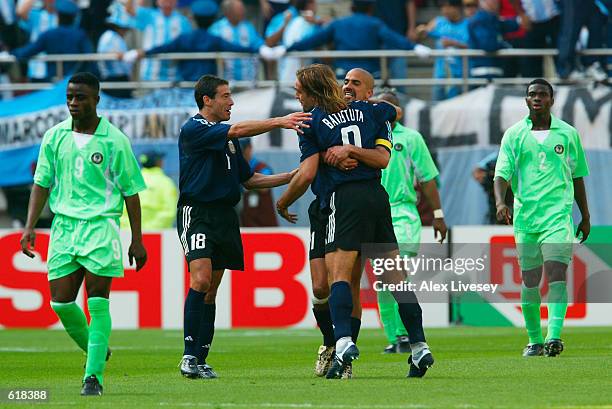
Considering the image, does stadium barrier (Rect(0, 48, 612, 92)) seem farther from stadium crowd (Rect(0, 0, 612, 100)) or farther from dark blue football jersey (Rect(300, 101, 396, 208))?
dark blue football jersey (Rect(300, 101, 396, 208))

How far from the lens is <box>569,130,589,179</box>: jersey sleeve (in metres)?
12.8

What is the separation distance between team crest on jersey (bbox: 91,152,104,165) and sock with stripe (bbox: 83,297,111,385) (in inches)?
36.4

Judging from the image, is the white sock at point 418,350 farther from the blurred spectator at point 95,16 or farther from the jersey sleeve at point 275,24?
the blurred spectator at point 95,16

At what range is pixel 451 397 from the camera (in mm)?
8812

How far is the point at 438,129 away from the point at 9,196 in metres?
6.42

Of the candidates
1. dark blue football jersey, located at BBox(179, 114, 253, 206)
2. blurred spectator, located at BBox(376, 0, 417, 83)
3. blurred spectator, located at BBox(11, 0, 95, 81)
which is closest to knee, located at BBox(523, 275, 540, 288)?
dark blue football jersey, located at BBox(179, 114, 253, 206)

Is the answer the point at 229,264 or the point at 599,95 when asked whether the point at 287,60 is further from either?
the point at 229,264

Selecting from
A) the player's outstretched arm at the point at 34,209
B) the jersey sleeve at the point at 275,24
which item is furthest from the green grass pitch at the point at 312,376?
the jersey sleeve at the point at 275,24

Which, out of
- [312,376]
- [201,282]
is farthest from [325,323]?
[201,282]

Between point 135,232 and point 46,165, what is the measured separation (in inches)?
29.9

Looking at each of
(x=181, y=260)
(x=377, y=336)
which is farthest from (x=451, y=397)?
(x=181, y=260)

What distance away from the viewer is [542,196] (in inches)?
500

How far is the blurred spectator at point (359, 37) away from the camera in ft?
68.1

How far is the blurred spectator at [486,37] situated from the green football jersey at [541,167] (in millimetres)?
8260
